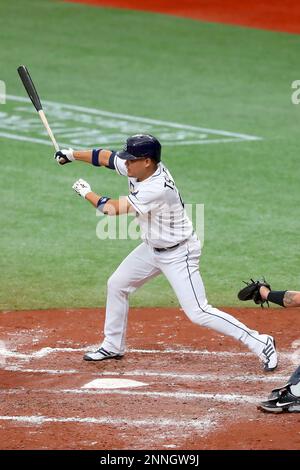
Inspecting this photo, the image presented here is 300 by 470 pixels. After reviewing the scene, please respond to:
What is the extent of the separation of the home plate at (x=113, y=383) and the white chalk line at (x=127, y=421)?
702 millimetres

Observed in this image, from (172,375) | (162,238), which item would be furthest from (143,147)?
(172,375)

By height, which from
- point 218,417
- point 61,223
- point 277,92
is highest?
point 277,92

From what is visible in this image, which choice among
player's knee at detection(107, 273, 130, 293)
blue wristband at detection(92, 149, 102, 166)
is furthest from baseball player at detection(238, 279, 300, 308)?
blue wristband at detection(92, 149, 102, 166)

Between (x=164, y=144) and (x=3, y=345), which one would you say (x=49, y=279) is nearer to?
(x=3, y=345)

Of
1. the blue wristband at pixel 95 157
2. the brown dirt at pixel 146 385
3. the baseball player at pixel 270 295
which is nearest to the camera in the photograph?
the brown dirt at pixel 146 385

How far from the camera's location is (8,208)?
1326cm

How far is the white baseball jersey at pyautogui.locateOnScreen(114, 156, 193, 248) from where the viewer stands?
8.38 m

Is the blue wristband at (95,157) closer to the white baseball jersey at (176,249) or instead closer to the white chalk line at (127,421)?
the white baseball jersey at (176,249)

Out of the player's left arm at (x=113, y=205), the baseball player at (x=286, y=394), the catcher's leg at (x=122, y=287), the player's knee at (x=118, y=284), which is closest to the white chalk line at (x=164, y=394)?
the baseball player at (x=286, y=394)

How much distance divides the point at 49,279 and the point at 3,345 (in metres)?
1.81

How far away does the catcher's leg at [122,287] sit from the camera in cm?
882

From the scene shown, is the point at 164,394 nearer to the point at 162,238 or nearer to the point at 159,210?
the point at 162,238

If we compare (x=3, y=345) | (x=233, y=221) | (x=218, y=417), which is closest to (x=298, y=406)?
Result: (x=218, y=417)

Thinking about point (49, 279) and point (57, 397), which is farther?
point (49, 279)
